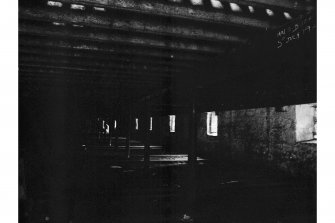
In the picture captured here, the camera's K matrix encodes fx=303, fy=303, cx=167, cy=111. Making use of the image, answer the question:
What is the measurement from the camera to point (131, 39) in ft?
14.5

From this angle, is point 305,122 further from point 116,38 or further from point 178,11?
point 178,11

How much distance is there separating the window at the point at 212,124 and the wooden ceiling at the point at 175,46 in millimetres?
9031

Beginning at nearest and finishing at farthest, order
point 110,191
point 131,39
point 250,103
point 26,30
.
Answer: point 26,30 → point 131,39 → point 250,103 → point 110,191

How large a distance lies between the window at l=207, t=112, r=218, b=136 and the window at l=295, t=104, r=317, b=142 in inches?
225

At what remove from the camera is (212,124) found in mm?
16344

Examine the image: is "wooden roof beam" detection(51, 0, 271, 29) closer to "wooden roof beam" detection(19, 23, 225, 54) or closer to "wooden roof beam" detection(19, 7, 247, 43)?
"wooden roof beam" detection(19, 7, 247, 43)

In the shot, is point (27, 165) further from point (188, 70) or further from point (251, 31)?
point (251, 31)

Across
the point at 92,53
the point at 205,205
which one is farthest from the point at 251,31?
the point at 205,205

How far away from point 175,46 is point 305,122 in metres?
8.21

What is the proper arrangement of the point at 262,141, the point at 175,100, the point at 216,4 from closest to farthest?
the point at 216,4 < the point at 175,100 < the point at 262,141

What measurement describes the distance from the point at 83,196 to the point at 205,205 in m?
3.07

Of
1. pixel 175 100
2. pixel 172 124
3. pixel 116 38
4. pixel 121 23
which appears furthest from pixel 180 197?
pixel 172 124
